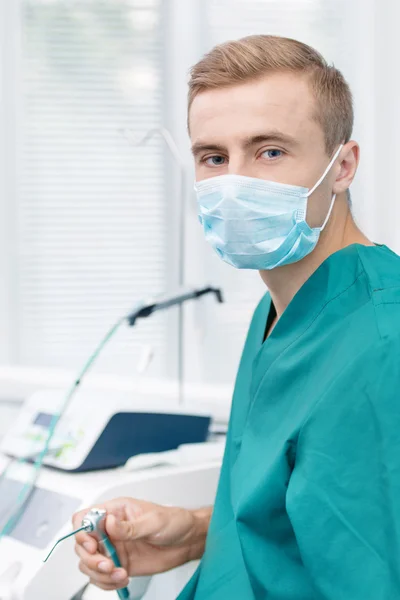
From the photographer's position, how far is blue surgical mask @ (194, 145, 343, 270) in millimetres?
1049

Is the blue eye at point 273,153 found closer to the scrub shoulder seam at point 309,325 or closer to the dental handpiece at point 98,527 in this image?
the scrub shoulder seam at point 309,325

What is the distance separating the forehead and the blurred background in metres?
0.91

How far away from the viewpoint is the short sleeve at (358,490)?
2.95 feet

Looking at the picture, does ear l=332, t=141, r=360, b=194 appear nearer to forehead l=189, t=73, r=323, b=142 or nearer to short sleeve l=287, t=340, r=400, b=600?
forehead l=189, t=73, r=323, b=142

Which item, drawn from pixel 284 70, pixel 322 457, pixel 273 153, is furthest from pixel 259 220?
pixel 322 457

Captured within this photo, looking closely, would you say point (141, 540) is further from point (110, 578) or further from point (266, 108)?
point (266, 108)

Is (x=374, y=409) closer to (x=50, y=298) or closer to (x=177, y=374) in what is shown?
(x=177, y=374)

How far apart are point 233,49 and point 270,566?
2.23 ft

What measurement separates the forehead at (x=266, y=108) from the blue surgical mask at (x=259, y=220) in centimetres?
6

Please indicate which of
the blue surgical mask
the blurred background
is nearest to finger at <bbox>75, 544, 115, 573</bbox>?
the blue surgical mask

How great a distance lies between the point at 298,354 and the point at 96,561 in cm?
40

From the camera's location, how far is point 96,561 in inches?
43.2

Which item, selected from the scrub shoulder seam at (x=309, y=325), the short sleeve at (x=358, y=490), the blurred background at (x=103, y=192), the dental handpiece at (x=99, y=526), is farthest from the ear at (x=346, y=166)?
the blurred background at (x=103, y=192)

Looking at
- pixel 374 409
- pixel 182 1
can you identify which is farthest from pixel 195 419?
pixel 182 1
